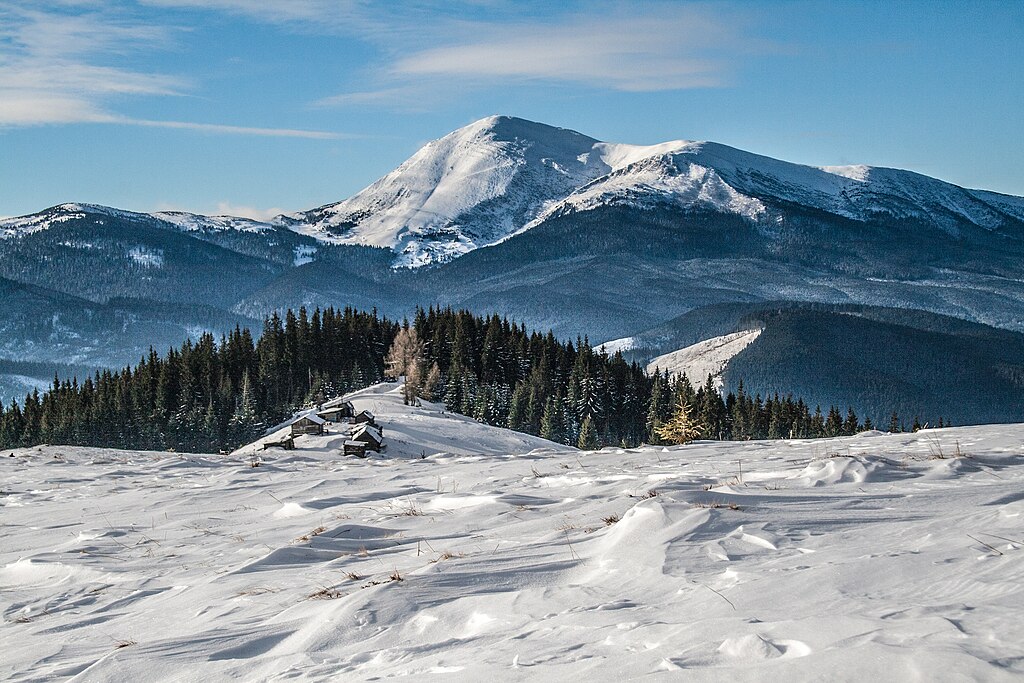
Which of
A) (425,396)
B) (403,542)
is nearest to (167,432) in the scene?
(425,396)

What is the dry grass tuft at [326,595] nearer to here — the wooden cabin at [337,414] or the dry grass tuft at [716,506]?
the dry grass tuft at [716,506]

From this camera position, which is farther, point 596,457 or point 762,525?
point 596,457

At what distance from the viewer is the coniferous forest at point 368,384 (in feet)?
294

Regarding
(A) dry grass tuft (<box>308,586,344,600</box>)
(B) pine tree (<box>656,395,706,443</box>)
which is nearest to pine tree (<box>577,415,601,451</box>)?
(B) pine tree (<box>656,395,706,443</box>)

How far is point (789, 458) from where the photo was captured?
1431 cm

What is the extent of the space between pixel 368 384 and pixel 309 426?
144 ft

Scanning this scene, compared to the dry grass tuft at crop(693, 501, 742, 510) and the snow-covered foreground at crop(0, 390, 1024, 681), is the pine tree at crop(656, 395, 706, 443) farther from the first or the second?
the dry grass tuft at crop(693, 501, 742, 510)

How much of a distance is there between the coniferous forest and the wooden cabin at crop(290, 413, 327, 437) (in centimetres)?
2208

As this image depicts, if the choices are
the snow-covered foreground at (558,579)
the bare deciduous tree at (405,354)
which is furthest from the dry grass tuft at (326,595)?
the bare deciduous tree at (405,354)

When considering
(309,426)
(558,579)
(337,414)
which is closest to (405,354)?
(337,414)

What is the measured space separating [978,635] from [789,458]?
971 centimetres

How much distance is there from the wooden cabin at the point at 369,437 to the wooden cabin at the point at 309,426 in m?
9.21

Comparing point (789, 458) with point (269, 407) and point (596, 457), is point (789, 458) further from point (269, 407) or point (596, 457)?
point (269, 407)

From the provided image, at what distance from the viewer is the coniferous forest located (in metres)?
89.8
